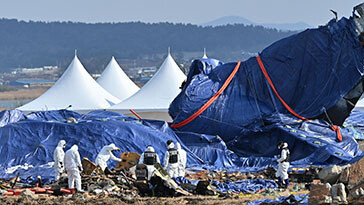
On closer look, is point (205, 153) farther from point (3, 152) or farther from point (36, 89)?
point (36, 89)

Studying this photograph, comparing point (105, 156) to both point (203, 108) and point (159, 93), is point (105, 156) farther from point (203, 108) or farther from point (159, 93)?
point (159, 93)

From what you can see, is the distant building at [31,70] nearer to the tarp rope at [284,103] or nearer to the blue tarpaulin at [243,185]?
the tarp rope at [284,103]

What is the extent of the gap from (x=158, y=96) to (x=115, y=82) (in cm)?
838

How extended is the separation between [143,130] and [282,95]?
4.42 m

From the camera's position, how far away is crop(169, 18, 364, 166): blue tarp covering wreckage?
2069 centimetres

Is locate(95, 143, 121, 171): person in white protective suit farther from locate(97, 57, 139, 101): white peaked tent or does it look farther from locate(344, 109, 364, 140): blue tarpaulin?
locate(97, 57, 139, 101): white peaked tent

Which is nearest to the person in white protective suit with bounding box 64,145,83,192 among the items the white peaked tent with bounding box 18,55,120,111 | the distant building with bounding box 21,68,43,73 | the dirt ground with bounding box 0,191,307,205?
the dirt ground with bounding box 0,191,307,205

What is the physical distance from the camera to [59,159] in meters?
16.2

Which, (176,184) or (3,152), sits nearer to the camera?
(176,184)

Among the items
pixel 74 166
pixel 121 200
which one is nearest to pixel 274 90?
pixel 74 166

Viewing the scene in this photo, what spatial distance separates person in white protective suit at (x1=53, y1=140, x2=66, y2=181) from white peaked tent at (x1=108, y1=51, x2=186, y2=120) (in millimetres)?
12632

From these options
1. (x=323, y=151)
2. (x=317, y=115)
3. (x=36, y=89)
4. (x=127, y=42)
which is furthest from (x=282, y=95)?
(x=127, y=42)

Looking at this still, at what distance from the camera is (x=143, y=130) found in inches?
779

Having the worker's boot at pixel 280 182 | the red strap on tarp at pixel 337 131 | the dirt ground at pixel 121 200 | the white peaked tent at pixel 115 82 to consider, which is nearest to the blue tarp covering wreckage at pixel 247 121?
the red strap on tarp at pixel 337 131
